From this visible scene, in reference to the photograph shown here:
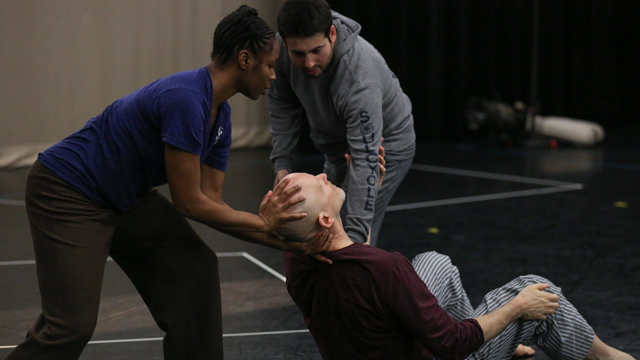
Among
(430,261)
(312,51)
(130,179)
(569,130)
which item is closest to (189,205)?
(130,179)

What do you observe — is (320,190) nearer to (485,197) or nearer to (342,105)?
(342,105)

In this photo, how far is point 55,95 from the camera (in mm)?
7391

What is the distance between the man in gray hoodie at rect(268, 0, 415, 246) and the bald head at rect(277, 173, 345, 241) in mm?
543

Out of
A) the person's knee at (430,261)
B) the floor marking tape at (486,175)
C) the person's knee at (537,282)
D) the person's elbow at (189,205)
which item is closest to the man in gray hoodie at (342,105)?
the person's knee at (430,261)

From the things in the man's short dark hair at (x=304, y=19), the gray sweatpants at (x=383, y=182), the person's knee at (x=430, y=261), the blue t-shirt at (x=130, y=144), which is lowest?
the person's knee at (x=430, y=261)

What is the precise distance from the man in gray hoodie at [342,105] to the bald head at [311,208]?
0.54 m

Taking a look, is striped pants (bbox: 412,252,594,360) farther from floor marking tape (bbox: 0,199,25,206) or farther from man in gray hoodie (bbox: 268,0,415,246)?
floor marking tape (bbox: 0,199,25,206)

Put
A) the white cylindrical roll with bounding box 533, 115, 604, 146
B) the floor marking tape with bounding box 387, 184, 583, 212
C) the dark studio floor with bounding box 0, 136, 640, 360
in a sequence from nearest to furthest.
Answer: the dark studio floor with bounding box 0, 136, 640, 360 → the floor marking tape with bounding box 387, 184, 583, 212 → the white cylindrical roll with bounding box 533, 115, 604, 146

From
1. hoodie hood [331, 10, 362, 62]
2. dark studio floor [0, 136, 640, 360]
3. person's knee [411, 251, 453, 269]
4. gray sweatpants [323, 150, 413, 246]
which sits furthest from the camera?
dark studio floor [0, 136, 640, 360]

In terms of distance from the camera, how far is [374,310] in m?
1.92

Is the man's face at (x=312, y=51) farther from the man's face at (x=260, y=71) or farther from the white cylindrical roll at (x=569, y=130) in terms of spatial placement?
the white cylindrical roll at (x=569, y=130)

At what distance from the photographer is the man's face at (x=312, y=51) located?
240 cm

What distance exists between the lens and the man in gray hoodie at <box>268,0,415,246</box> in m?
2.41

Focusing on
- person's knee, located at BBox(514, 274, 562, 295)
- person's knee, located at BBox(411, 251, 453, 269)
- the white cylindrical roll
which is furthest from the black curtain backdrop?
person's knee, located at BBox(514, 274, 562, 295)
